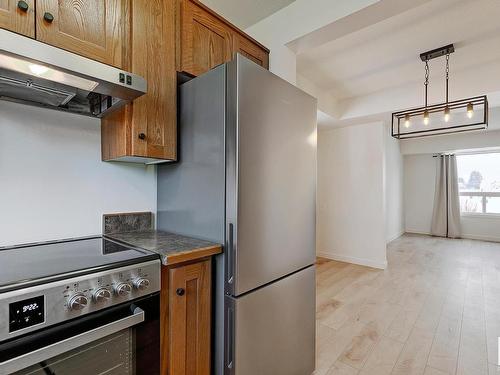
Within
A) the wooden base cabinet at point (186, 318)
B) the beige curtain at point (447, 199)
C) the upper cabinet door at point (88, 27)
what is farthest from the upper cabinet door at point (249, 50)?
the beige curtain at point (447, 199)

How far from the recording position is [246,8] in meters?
1.93

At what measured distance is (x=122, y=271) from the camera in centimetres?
92

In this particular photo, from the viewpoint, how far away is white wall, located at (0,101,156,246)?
119cm

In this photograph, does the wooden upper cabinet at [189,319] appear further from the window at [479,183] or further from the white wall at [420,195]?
the window at [479,183]

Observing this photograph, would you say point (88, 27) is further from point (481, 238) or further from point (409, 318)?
point (481, 238)

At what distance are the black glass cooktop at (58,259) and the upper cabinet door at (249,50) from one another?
56.9 inches

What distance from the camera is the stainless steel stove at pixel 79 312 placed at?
0.72 meters

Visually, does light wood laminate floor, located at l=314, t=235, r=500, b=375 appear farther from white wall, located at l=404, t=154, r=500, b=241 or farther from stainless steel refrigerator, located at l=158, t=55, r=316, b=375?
white wall, located at l=404, t=154, r=500, b=241

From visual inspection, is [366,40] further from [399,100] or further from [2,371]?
[2,371]

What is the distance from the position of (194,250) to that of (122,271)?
0.28 meters

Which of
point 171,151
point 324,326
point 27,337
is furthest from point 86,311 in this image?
point 324,326

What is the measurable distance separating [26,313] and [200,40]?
Result: 4.95 feet

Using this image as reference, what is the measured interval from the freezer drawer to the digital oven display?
672 millimetres

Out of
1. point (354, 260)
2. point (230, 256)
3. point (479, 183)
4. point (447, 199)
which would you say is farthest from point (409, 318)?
point (479, 183)
